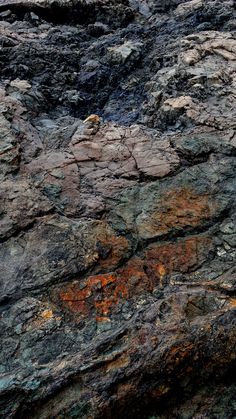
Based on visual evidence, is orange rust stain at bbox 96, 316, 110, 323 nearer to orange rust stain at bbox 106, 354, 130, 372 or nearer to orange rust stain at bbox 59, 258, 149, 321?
orange rust stain at bbox 59, 258, 149, 321

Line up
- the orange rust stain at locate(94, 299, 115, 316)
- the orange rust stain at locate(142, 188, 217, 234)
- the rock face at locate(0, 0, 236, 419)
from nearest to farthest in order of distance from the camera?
the rock face at locate(0, 0, 236, 419)
the orange rust stain at locate(94, 299, 115, 316)
the orange rust stain at locate(142, 188, 217, 234)

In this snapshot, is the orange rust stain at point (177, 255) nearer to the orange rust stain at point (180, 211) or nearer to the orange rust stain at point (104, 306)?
the orange rust stain at point (180, 211)

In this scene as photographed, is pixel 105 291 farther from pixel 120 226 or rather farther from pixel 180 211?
pixel 180 211

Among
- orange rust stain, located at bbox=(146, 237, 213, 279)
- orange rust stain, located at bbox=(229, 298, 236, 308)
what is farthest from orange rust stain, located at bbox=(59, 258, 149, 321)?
orange rust stain, located at bbox=(229, 298, 236, 308)

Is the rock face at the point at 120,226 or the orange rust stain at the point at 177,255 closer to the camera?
the rock face at the point at 120,226

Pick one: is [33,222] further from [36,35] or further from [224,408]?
[36,35]

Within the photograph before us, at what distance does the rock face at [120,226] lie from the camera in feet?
12.2

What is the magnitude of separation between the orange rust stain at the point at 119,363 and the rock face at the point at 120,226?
0.04ft

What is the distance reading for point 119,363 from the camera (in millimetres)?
3756

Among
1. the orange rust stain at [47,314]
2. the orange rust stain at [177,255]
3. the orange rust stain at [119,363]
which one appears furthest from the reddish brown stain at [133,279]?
the orange rust stain at [119,363]

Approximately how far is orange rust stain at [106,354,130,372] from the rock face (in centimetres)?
1

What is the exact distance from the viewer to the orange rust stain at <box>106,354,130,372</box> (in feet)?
12.3

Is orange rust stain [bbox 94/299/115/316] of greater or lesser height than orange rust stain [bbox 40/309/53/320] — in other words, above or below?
below

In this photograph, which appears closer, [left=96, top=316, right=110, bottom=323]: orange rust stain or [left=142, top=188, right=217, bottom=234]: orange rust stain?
[left=96, top=316, right=110, bottom=323]: orange rust stain
